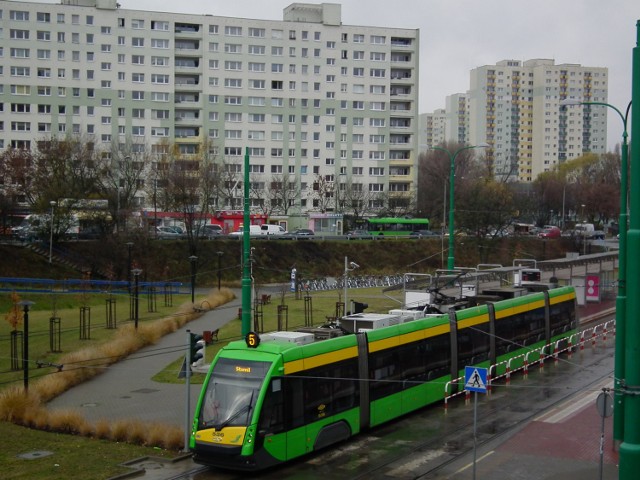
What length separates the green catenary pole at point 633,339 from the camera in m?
8.04

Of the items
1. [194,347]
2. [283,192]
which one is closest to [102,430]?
[194,347]

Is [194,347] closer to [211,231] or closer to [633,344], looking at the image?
[633,344]

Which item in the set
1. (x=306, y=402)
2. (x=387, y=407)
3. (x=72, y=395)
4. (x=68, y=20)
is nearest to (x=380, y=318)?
(x=387, y=407)

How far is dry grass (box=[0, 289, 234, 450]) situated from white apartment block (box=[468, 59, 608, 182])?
14144 centimetres

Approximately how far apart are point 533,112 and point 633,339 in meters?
165

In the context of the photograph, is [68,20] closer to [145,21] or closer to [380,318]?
[145,21]

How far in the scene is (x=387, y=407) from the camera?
19.2m

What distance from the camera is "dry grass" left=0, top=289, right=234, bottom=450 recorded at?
58.6 feet

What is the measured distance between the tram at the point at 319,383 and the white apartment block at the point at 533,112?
5680 inches

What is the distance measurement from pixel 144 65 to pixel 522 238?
41461 millimetres

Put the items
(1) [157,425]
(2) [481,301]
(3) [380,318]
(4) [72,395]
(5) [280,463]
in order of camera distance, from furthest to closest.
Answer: (2) [481,301], (4) [72,395], (3) [380,318], (1) [157,425], (5) [280,463]

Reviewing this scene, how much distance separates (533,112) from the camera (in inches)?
6516

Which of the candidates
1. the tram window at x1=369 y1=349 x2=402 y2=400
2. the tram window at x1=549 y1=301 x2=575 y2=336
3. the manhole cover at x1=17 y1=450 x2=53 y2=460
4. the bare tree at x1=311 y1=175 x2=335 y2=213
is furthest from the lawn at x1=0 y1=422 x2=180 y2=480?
the bare tree at x1=311 y1=175 x2=335 y2=213

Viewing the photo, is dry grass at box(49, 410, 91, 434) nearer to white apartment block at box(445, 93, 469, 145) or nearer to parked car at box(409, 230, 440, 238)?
parked car at box(409, 230, 440, 238)
